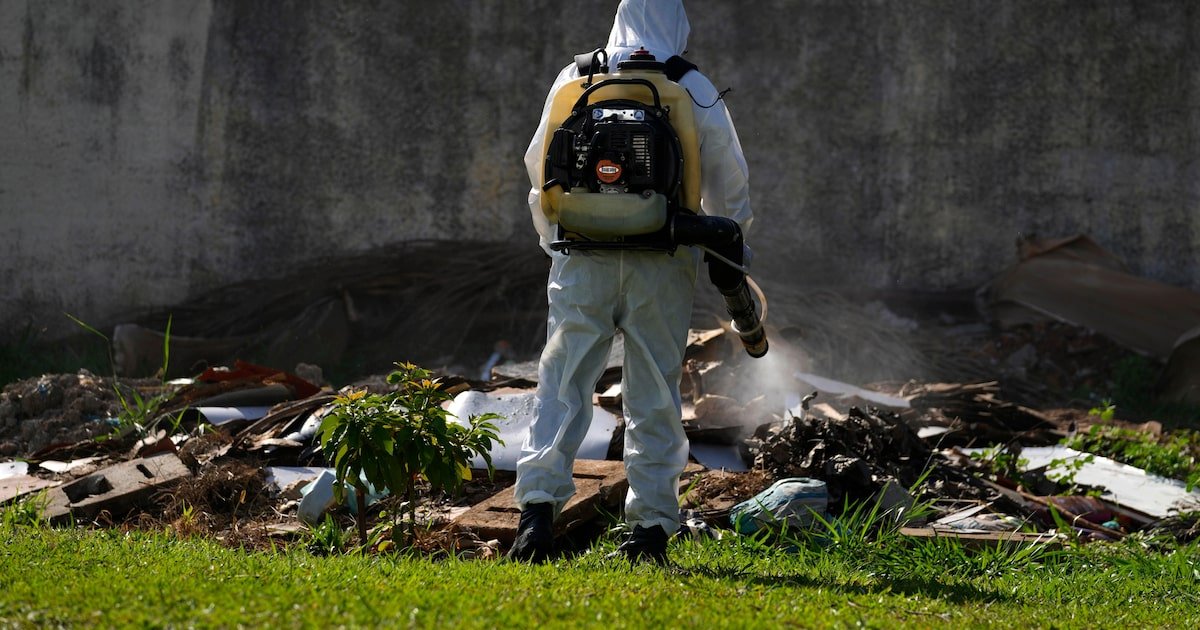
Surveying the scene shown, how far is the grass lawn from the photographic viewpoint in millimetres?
3322

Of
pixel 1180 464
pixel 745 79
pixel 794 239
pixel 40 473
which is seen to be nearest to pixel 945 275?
pixel 794 239

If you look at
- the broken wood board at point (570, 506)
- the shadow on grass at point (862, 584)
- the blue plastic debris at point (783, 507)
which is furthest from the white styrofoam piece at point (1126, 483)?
the broken wood board at point (570, 506)

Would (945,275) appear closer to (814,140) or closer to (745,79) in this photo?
(814,140)

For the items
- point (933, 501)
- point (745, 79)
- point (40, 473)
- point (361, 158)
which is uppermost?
point (745, 79)

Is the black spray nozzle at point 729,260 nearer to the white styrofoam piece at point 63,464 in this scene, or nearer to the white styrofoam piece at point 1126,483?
the white styrofoam piece at point 1126,483

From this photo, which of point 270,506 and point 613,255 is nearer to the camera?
point 613,255

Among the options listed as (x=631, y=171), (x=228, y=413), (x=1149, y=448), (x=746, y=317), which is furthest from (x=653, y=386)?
(x=1149, y=448)

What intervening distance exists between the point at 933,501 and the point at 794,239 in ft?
16.7

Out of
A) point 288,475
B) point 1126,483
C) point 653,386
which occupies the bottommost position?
point 288,475

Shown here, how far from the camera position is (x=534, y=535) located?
457 cm

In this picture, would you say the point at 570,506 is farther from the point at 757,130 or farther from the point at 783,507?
the point at 757,130

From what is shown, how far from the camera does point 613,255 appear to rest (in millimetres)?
4676

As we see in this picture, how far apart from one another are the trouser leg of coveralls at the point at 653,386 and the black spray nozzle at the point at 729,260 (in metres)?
0.16

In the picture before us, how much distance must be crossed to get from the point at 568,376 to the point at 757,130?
650 cm
